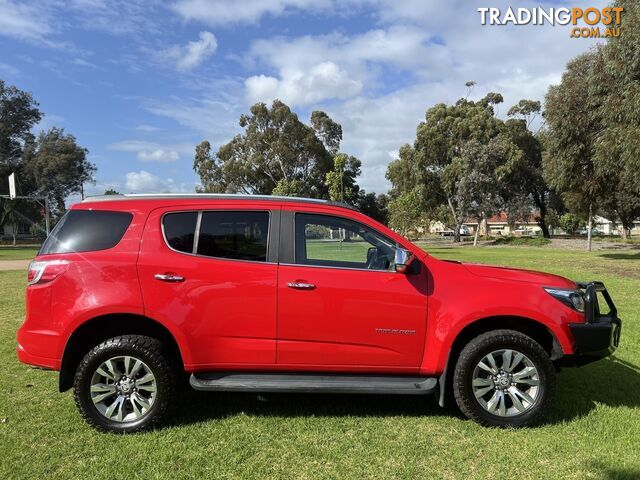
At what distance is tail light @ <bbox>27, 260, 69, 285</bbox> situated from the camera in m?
4.05

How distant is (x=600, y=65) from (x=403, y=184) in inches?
1349

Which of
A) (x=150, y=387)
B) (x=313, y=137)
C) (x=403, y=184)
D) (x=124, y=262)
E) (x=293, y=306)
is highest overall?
(x=313, y=137)

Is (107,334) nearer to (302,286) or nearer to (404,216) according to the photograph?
(302,286)

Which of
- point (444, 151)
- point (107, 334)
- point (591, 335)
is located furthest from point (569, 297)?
point (444, 151)

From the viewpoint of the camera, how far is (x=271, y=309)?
4.06 meters

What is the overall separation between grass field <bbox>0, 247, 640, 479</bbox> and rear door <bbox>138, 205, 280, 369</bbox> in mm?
662

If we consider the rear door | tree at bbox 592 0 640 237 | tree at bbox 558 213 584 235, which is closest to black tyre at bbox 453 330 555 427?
the rear door

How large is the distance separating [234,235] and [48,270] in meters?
1.54

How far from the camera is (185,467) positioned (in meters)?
3.50

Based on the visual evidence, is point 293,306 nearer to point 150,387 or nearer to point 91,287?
point 150,387

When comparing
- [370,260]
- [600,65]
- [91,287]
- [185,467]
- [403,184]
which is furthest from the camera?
[403,184]

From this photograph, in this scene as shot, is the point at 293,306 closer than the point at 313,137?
Yes

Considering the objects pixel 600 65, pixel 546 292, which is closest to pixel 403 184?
pixel 600 65

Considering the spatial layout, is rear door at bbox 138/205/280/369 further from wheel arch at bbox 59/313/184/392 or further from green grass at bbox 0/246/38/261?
green grass at bbox 0/246/38/261
